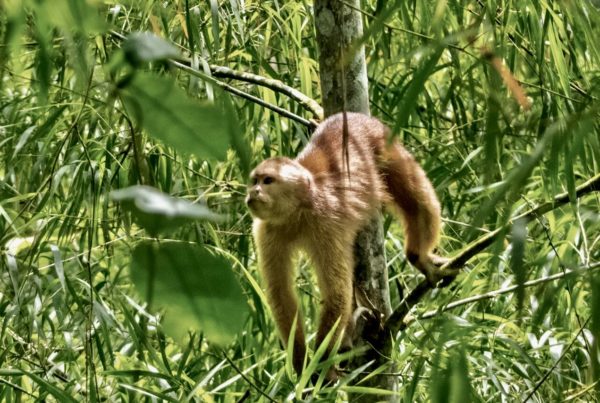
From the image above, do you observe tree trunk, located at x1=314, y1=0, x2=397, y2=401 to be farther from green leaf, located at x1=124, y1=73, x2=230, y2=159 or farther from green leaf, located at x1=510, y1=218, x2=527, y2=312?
green leaf, located at x1=124, y1=73, x2=230, y2=159

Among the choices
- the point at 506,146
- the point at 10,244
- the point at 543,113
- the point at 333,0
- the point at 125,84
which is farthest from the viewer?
the point at 506,146

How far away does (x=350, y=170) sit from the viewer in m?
3.01

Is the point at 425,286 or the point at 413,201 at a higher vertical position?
the point at 413,201

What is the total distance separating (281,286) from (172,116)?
2598mm

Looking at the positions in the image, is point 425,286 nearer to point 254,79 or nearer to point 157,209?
point 254,79

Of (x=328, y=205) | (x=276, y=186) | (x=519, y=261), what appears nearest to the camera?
(x=519, y=261)

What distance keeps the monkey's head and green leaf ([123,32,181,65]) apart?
8.14 ft

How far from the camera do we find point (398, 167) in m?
3.21

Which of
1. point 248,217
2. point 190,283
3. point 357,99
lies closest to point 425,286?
point 357,99

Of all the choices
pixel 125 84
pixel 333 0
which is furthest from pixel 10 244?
pixel 125 84

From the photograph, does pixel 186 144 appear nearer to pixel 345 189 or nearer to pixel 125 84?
pixel 125 84

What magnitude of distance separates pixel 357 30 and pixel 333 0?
0.12 m

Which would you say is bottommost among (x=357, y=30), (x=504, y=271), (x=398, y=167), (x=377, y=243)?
(x=504, y=271)

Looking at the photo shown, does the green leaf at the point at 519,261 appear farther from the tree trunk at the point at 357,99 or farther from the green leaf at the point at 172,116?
the tree trunk at the point at 357,99
